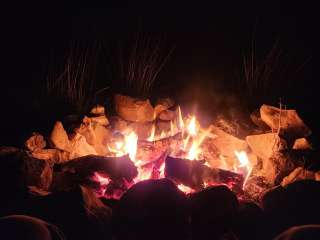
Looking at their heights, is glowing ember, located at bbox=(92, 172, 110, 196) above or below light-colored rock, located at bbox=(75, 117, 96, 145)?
below

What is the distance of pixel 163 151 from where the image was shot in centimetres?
354

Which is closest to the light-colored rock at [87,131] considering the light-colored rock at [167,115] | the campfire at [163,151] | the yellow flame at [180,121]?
the campfire at [163,151]

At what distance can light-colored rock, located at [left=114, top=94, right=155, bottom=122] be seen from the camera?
381cm

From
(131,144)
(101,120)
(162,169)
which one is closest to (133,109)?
(101,120)

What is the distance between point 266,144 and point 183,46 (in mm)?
1946

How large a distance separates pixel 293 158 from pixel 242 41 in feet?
6.94

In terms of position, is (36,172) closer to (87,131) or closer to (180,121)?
(87,131)

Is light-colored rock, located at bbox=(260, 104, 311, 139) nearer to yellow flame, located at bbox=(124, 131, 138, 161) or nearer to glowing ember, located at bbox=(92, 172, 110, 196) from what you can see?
yellow flame, located at bbox=(124, 131, 138, 161)

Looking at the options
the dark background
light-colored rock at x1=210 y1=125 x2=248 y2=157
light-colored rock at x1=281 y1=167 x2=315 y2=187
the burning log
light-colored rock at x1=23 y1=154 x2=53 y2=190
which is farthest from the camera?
the dark background

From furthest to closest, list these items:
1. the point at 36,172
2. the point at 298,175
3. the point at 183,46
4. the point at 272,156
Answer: the point at 183,46
the point at 272,156
the point at 298,175
the point at 36,172

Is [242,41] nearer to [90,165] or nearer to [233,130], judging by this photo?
[233,130]

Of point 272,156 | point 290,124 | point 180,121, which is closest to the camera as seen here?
point 272,156

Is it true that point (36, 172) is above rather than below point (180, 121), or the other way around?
below

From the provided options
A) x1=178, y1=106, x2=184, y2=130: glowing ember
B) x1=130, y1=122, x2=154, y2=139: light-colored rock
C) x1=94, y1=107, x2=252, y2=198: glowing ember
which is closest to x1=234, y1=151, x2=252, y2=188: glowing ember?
x1=94, y1=107, x2=252, y2=198: glowing ember
